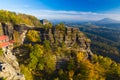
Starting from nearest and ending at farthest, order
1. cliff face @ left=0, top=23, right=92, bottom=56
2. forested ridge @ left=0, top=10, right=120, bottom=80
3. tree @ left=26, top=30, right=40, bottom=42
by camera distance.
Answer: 1. forested ridge @ left=0, top=10, right=120, bottom=80
2. tree @ left=26, top=30, right=40, bottom=42
3. cliff face @ left=0, top=23, right=92, bottom=56

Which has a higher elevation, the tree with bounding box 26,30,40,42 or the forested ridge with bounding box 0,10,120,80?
the tree with bounding box 26,30,40,42

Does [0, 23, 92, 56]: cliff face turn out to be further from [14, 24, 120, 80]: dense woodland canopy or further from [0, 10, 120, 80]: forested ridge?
[14, 24, 120, 80]: dense woodland canopy

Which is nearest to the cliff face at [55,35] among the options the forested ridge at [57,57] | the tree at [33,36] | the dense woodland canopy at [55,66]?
the forested ridge at [57,57]

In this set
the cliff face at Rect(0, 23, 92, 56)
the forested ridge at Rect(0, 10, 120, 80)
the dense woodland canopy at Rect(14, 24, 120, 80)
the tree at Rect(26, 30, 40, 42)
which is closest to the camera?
the dense woodland canopy at Rect(14, 24, 120, 80)

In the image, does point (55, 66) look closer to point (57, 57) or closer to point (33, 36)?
point (57, 57)

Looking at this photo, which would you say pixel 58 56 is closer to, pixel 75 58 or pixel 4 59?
pixel 75 58

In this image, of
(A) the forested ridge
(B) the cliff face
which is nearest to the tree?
(A) the forested ridge

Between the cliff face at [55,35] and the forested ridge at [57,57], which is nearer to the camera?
the forested ridge at [57,57]

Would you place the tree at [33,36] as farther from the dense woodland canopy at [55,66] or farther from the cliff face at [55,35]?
the cliff face at [55,35]

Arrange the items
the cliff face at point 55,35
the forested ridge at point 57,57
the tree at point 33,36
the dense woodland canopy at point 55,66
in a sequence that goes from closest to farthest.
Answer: the dense woodland canopy at point 55,66, the forested ridge at point 57,57, the tree at point 33,36, the cliff face at point 55,35

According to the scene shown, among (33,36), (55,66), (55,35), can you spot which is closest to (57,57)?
(55,66)

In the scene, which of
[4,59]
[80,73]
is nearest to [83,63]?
[80,73]
